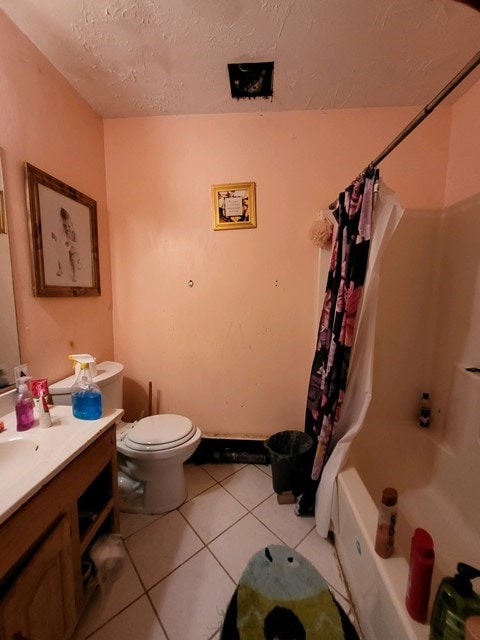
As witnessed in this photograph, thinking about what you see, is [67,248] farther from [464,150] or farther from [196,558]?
[464,150]

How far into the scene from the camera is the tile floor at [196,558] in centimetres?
90

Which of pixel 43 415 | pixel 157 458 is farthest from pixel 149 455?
pixel 43 415

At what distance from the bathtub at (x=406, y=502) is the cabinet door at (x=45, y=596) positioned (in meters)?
0.94

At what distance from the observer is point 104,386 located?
1.31 metres

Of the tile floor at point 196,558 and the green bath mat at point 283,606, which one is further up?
the green bath mat at point 283,606

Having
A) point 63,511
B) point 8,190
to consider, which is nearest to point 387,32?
point 8,190

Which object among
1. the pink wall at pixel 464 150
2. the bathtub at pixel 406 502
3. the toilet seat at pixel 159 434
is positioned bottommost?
the bathtub at pixel 406 502

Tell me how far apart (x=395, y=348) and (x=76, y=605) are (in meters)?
1.85

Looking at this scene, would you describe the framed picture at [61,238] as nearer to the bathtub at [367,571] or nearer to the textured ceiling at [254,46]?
the textured ceiling at [254,46]

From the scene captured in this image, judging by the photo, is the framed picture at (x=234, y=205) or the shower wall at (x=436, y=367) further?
the framed picture at (x=234, y=205)

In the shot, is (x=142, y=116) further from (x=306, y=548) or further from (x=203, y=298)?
(x=306, y=548)

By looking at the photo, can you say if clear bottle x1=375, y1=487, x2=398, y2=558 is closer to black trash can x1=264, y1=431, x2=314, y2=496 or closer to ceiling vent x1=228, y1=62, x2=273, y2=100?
black trash can x1=264, y1=431, x2=314, y2=496

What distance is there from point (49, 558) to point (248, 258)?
151 centimetres

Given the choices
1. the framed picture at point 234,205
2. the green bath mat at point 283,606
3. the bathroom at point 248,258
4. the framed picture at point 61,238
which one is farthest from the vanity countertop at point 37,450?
the framed picture at point 234,205
